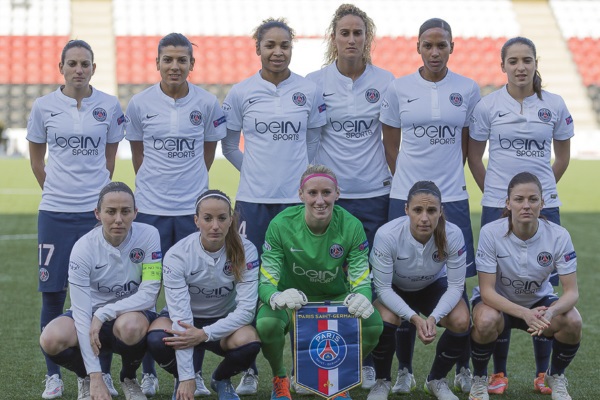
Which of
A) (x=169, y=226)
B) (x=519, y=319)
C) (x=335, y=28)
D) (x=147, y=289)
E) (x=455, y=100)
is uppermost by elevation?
(x=335, y=28)

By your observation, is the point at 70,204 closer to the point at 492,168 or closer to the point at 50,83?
the point at 492,168

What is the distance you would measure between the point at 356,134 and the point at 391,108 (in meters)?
0.22

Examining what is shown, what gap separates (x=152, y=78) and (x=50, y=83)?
295 cm

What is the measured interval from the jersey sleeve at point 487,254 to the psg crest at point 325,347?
628 mm

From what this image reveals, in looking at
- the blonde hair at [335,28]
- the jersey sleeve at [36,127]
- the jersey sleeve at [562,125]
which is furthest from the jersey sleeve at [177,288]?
the jersey sleeve at [562,125]

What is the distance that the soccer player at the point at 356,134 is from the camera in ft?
14.2

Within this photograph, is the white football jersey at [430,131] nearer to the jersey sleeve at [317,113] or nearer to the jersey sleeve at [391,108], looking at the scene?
the jersey sleeve at [391,108]

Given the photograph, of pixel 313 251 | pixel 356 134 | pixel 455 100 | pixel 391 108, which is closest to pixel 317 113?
pixel 356 134

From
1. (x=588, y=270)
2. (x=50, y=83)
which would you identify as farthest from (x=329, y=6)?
(x=588, y=270)

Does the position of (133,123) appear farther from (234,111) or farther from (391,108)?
(391,108)

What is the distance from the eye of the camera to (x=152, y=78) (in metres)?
25.7

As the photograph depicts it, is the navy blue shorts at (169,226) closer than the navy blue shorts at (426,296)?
No

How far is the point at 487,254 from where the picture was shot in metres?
3.89

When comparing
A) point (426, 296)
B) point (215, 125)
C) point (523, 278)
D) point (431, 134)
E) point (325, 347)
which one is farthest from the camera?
point (215, 125)
